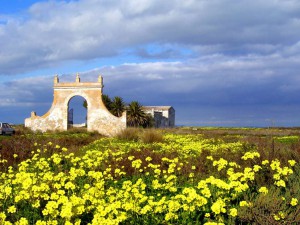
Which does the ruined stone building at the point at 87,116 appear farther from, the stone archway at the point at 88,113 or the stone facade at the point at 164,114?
the stone facade at the point at 164,114

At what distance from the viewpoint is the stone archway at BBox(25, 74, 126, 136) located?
126ft

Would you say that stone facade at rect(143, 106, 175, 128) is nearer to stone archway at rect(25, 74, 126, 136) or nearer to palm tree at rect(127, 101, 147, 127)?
palm tree at rect(127, 101, 147, 127)

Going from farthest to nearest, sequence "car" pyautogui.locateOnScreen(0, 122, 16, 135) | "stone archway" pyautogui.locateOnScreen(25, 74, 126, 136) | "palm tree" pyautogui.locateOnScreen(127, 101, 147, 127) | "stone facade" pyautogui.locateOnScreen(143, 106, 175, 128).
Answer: "stone facade" pyautogui.locateOnScreen(143, 106, 175, 128), "palm tree" pyautogui.locateOnScreen(127, 101, 147, 127), "car" pyautogui.locateOnScreen(0, 122, 16, 135), "stone archway" pyautogui.locateOnScreen(25, 74, 126, 136)

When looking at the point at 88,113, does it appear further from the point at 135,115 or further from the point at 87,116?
the point at 135,115

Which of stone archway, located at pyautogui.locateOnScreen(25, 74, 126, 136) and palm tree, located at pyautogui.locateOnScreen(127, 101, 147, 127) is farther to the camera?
palm tree, located at pyautogui.locateOnScreen(127, 101, 147, 127)

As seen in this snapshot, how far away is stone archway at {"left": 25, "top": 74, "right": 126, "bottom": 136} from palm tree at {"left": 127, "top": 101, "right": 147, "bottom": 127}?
8910 millimetres

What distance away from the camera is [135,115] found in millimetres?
47594

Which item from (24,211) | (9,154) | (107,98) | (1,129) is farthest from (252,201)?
(107,98)

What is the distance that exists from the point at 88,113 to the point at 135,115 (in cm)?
975

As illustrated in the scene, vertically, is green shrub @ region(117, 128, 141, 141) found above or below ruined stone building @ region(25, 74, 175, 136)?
below

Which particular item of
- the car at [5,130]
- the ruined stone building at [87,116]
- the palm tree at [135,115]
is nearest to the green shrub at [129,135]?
the ruined stone building at [87,116]

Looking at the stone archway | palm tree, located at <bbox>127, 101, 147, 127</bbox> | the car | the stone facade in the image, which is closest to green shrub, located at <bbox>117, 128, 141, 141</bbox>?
the stone archway

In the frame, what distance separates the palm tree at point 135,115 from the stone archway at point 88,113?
891 cm

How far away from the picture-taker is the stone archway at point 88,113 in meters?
38.3
